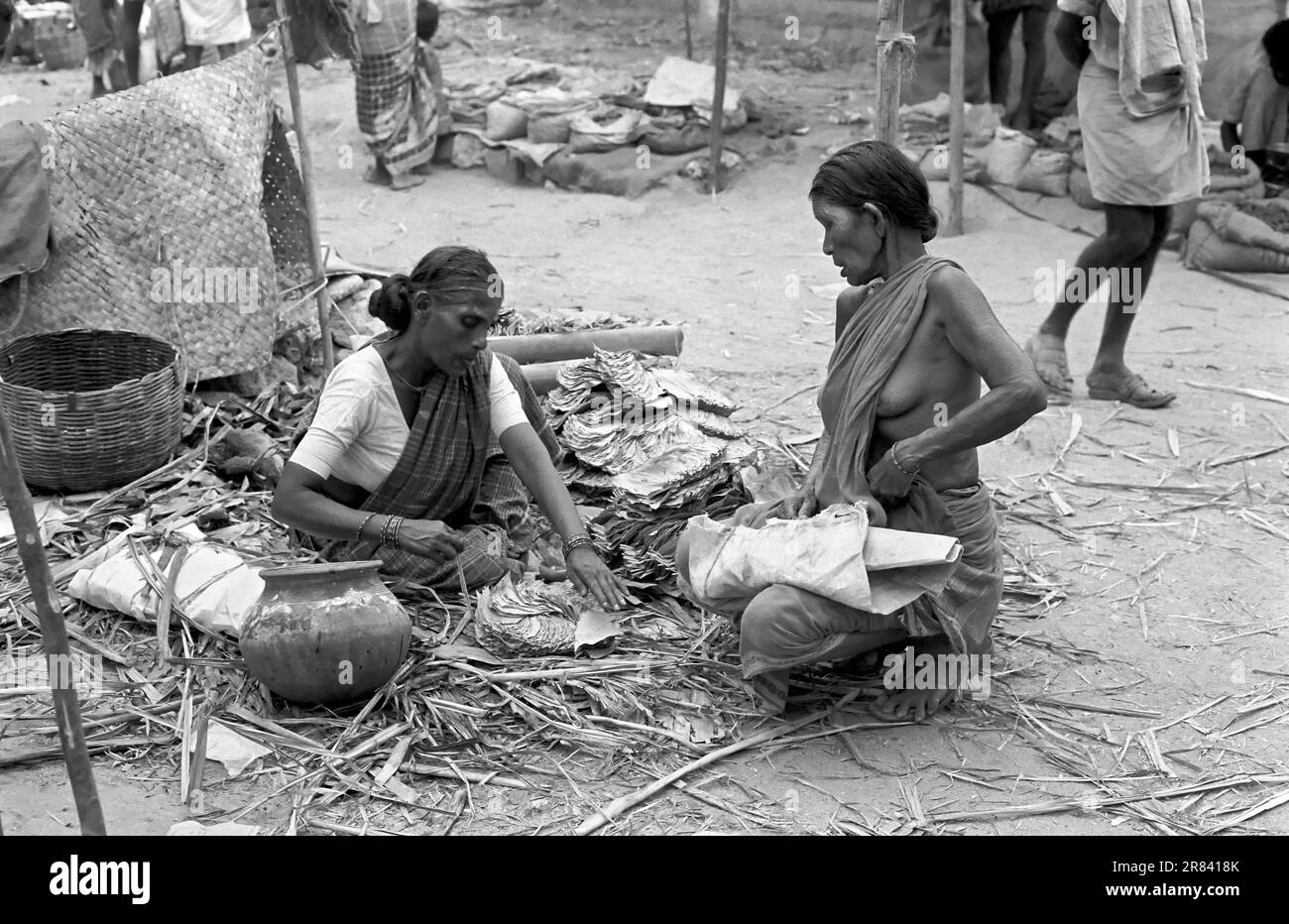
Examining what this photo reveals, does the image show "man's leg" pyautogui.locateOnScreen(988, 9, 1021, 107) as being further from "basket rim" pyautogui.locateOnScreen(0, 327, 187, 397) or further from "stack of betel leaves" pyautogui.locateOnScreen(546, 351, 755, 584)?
"basket rim" pyautogui.locateOnScreen(0, 327, 187, 397)

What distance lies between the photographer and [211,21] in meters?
9.03

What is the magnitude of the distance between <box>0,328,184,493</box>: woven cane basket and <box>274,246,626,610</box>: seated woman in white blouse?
108 cm

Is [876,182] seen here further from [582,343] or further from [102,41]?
[102,41]

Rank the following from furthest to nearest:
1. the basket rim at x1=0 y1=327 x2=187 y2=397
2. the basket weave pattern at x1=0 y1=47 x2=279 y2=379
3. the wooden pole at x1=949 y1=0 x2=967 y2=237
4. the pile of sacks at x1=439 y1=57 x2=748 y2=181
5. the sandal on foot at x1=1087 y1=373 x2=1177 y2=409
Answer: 1. the pile of sacks at x1=439 y1=57 x2=748 y2=181
2. the wooden pole at x1=949 y1=0 x2=967 y2=237
3. the sandal on foot at x1=1087 y1=373 x2=1177 y2=409
4. the basket weave pattern at x1=0 y1=47 x2=279 y2=379
5. the basket rim at x1=0 y1=327 x2=187 y2=397

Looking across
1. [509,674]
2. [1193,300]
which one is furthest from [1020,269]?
[509,674]

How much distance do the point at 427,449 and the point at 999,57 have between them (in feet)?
23.4

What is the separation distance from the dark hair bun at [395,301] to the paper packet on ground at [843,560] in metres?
1.10

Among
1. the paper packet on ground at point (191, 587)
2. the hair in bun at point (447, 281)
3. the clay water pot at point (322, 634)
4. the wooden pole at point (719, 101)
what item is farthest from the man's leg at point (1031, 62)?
the clay water pot at point (322, 634)

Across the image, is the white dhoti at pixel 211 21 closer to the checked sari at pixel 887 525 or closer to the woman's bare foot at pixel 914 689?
the checked sari at pixel 887 525

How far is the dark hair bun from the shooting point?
3531mm

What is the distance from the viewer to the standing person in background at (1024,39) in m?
9.02

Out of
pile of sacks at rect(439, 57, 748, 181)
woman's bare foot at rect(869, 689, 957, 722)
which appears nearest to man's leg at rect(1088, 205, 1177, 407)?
woman's bare foot at rect(869, 689, 957, 722)

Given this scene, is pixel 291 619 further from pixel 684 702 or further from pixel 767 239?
pixel 767 239
